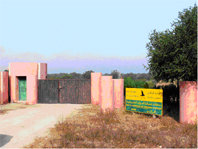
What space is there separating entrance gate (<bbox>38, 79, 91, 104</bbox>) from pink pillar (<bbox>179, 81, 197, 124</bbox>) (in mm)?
9553

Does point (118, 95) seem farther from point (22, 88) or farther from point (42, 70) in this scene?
point (22, 88)

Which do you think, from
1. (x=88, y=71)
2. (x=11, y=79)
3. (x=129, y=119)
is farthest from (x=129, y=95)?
(x=88, y=71)

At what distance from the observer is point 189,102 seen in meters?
10.1

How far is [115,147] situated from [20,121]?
686cm

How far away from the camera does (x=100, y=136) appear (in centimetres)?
797

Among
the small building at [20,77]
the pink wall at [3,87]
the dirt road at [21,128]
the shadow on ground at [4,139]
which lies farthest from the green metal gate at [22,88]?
the shadow on ground at [4,139]

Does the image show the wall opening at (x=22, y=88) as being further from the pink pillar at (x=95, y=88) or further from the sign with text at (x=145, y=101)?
the sign with text at (x=145, y=101)

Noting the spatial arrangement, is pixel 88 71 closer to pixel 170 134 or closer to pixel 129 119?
pixel 129 119

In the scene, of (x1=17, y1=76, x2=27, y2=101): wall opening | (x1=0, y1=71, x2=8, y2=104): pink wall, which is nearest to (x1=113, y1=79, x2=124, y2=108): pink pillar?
(x1=17, y1=76, x2=27, y2=101): wall opening

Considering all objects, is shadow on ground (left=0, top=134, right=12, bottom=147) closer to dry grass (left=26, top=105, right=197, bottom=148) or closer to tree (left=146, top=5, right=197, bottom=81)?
dry grass (left=26, top=105, right=197, bottom=148)

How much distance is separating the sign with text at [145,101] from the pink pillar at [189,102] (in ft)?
4.03

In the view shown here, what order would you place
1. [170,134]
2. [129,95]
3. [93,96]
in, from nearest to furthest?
[170,134], [129,95], [93,96]

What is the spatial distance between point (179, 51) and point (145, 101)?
3.45 metres

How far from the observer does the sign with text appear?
11.1m
